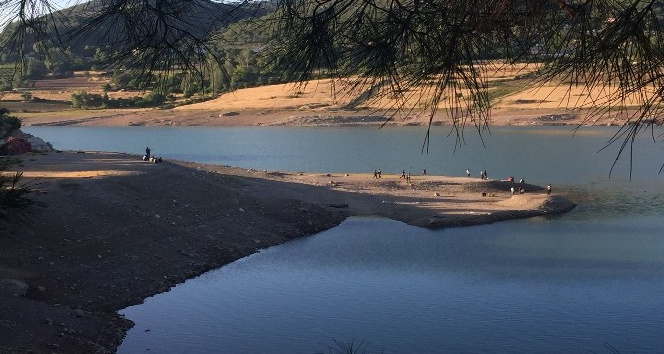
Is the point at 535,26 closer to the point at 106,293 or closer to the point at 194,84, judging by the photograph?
the point at 194,84

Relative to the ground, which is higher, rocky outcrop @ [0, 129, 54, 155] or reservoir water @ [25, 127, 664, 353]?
rocky outcrop @ [0, 129, 54, 155]

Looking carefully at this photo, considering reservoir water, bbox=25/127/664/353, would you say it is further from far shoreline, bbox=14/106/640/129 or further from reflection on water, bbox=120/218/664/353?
far shoreline, bbox=14/106/640/129

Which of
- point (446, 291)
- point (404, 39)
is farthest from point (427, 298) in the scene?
point (404, 39)

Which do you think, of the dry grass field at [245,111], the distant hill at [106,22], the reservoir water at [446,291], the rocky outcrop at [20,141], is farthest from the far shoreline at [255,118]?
the distant hill at [106,22]

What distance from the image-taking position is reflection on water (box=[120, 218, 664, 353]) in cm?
1483

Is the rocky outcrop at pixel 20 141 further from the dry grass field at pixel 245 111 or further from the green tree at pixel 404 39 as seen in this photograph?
the dry grass field at pixel 245 111

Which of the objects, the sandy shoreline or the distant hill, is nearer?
the distant hill

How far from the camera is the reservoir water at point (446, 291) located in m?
14.8

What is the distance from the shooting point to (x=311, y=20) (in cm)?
564

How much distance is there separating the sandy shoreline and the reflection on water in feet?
2.65

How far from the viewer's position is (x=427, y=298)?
17.5 m

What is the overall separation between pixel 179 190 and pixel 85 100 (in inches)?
1817

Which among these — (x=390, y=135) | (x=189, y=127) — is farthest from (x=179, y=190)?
(x=189, y=127)

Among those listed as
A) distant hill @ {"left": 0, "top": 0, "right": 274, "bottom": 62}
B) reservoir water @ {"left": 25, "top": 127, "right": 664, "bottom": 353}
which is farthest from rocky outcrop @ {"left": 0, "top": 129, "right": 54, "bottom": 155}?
distant hill @ {"left": 0, "top": 0, "right": 274, "bottom": 62}
